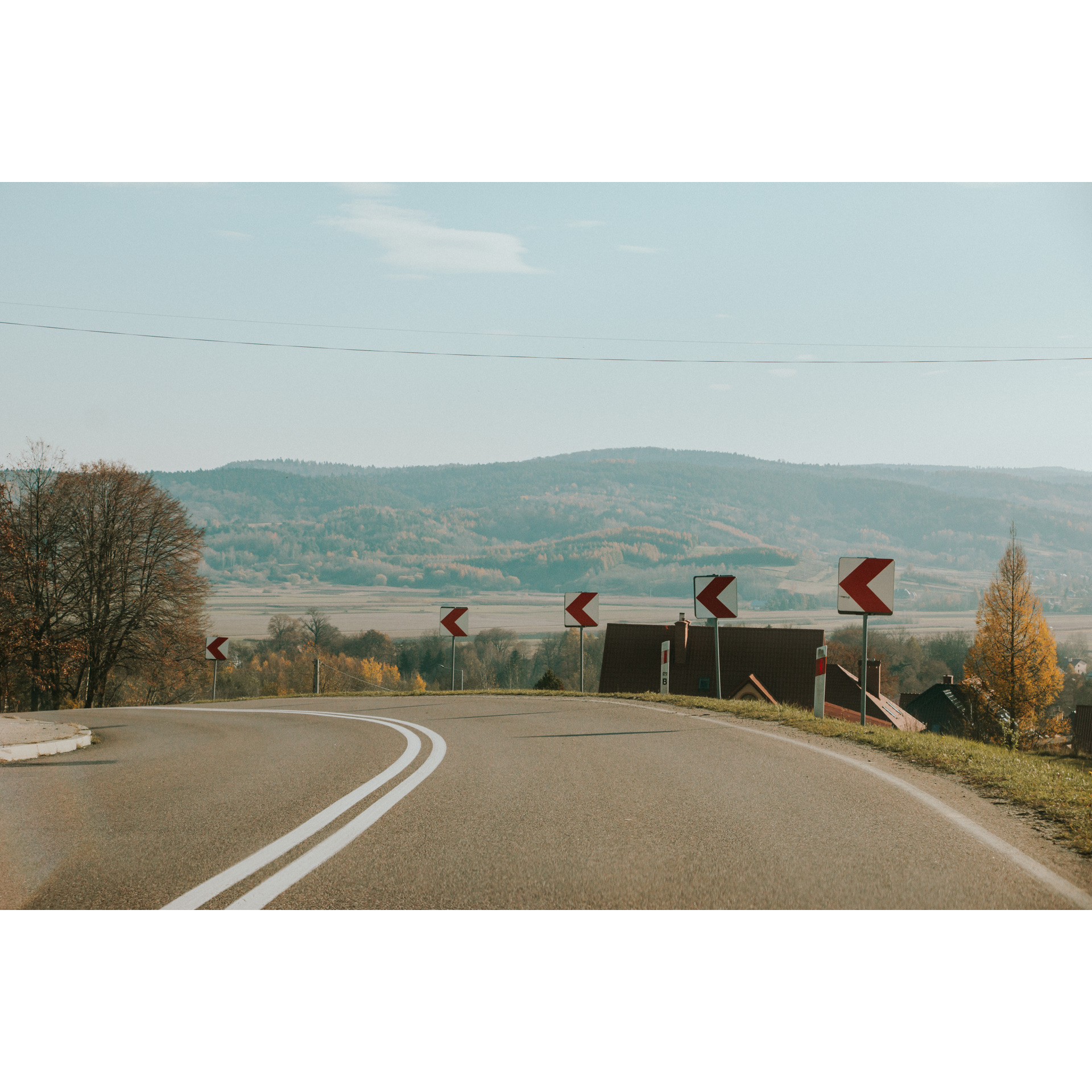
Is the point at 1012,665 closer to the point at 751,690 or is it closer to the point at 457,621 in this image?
the point at 751,690

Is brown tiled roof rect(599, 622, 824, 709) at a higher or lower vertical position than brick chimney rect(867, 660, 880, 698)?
higher

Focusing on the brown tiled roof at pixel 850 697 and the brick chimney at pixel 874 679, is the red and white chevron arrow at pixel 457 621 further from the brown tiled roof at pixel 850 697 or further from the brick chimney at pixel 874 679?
the brick chimney at pixel 874 679

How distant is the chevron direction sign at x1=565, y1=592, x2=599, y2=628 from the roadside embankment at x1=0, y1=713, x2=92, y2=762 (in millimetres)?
11037

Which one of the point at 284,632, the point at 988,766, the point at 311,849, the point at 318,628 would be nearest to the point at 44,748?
the point at 311,849

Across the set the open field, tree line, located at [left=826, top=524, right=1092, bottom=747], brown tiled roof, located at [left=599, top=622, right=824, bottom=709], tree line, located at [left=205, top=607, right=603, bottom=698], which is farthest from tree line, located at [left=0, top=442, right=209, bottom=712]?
the open field

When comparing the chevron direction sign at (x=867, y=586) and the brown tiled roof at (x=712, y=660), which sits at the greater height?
the chevron direction sign at (x=867, y=586)

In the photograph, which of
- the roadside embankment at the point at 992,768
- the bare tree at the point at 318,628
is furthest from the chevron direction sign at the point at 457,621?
the bare tree at the point at 318,628

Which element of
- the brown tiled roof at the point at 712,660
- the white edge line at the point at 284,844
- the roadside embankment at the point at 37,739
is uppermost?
the white edge line at the point at 284,844

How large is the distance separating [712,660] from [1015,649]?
15.6 metres

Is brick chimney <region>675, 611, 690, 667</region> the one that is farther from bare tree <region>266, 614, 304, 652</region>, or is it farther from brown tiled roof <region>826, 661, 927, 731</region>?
bare tree <region>266, 614, 304, 652</region>

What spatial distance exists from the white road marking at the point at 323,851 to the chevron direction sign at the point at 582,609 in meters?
13.1

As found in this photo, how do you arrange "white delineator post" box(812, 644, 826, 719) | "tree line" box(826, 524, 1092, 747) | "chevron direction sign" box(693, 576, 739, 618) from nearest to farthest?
"white delineator post" box(812, 644, 826, 719)
"chevron direction sign" box(693, 576, 739, 618)
"tree line" box(826, 524, 1092, 747)

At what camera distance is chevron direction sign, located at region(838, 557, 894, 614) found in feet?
43.3

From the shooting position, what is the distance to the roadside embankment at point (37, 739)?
10.5m
